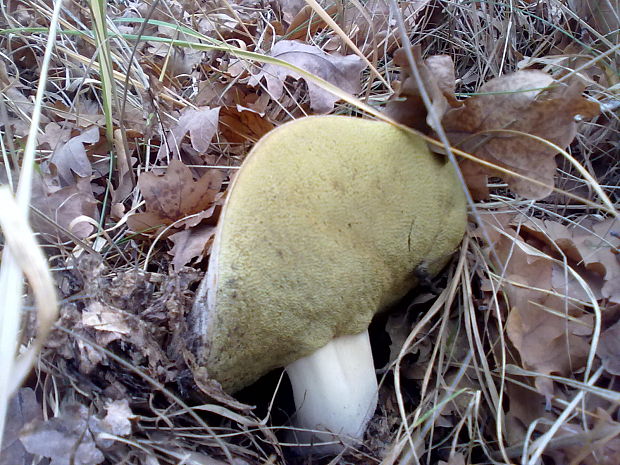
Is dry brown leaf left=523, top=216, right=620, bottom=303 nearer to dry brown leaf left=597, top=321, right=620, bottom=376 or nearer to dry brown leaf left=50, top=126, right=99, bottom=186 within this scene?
dry brown leaf left=597, top=321, right=620, bottom=376

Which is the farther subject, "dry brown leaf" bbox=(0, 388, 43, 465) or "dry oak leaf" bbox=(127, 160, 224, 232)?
"dry oak leaf" bbox=(127, 160, 224, 232)

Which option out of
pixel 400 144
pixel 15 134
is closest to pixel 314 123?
pixel 400 144

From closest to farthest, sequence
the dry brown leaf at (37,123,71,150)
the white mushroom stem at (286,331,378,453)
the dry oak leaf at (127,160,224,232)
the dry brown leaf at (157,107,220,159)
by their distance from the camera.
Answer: the white mushroom stem at (286,331,378,453), the dry oak leaf at (127,160,224,232), the dry brown leaf at (157,107,220,159), the dry brown leaf at (37,123,71,150)

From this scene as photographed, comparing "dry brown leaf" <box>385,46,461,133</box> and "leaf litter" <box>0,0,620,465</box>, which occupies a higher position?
"dry brown leaf" <box>385,46,461,133</box>

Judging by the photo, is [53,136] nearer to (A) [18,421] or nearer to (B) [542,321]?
(A) [18,421]

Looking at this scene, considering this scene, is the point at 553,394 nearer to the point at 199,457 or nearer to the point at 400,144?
the point at 400,144

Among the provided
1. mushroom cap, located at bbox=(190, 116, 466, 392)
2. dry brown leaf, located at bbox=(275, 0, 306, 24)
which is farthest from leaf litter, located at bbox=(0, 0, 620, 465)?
dry brown leaf, located at bbox=(275, 0, 306, 24)

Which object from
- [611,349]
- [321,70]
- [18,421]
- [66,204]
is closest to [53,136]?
[66,204]

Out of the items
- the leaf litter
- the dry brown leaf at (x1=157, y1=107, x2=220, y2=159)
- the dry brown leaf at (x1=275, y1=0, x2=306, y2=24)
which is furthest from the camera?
the dry brown leaf at (x1=275, y1=0, x2=306, y2=24)
